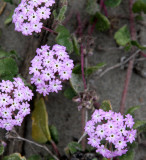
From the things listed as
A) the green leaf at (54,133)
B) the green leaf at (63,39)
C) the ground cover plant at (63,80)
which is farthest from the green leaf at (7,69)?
the green leaf at (54,133)

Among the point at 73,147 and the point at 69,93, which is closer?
the point at 73,147

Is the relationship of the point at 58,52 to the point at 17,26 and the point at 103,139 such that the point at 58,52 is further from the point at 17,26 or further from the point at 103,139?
the point at 103,139

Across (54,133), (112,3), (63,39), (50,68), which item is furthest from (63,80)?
(112,3)

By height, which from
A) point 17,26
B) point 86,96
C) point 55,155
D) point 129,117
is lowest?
point 55,155

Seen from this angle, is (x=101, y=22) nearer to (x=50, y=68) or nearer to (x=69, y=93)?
(x=69, y=93)

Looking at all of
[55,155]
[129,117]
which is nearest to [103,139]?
[129,117]

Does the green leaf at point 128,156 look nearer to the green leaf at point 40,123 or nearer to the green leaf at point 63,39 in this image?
the green leaf at point 40,123
